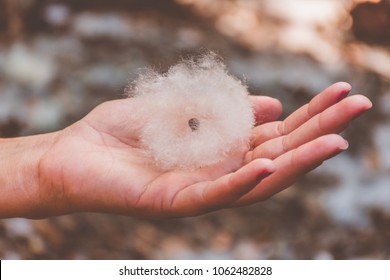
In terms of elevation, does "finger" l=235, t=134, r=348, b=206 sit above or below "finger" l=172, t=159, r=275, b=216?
above

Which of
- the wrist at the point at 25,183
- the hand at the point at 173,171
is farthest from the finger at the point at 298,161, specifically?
the wrist at the point at 25,183

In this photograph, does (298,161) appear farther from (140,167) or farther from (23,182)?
(23,182)

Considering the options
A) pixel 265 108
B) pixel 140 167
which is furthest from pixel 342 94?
pixel 140 167

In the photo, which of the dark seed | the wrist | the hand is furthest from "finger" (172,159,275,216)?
the wrist

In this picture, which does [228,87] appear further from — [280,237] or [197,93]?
[280,237]

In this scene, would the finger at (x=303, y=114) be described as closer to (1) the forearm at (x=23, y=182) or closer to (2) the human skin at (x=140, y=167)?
(2) the human skin at (x=140, y=167)

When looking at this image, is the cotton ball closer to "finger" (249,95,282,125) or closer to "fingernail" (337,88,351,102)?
"finger" (249,95,282,125)
